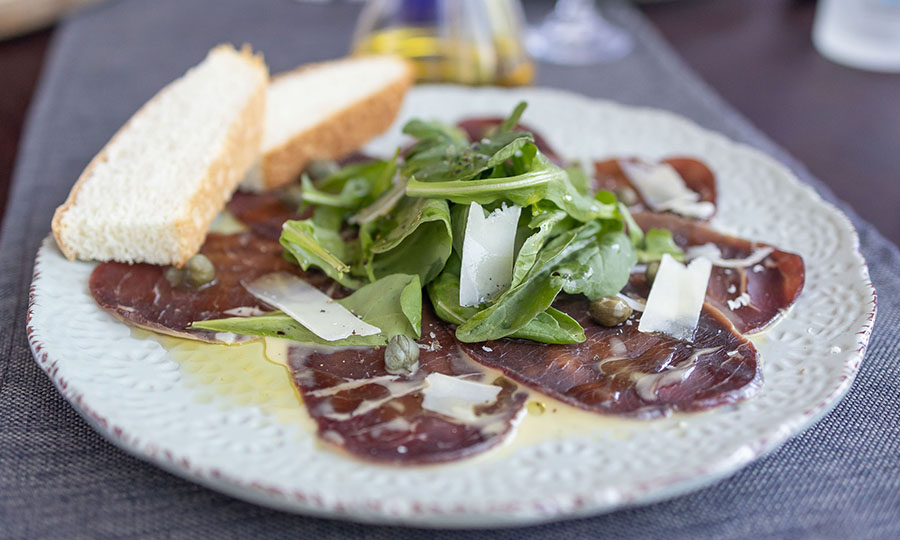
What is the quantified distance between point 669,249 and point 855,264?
0.54 m

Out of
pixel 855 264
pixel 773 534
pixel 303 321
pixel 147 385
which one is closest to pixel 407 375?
pixel 303 321

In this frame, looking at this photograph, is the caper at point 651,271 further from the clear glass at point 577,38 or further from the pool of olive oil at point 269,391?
the clear glass at point 577,38

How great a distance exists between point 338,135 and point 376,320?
54.3 inches

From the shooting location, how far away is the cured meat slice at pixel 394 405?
1.77 meters

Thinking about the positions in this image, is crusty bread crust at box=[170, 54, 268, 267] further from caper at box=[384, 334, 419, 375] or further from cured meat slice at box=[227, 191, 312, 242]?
caper at box=[384, 334, 419, 375]

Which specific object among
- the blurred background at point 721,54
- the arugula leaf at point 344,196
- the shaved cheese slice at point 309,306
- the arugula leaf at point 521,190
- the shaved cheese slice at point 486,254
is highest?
the arugula leaf at point 521,190

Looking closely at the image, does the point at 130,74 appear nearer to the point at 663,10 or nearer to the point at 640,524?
the point at 663,10

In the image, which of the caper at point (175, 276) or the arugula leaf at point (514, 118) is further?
the arugula leaf at point (514, 118)

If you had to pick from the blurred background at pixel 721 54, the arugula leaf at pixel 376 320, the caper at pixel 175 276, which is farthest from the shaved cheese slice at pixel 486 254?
the blurred background at pixel 721 54

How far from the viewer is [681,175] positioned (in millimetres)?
3016

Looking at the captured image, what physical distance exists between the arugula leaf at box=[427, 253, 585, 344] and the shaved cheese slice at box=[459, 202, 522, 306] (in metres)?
0.04

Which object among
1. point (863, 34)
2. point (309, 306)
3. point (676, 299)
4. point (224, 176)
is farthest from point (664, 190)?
point (863, 34)

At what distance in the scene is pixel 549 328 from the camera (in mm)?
2115

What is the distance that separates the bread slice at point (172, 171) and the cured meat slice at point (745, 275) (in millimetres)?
1438
